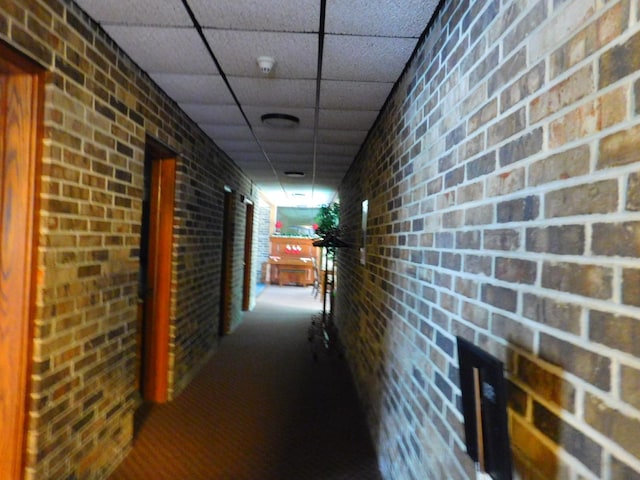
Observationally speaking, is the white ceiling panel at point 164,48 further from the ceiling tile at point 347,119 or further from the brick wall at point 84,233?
the ceiling tile at point 347,119

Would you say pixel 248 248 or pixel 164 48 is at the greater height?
pixel 164 48

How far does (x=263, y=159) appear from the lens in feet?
15.2

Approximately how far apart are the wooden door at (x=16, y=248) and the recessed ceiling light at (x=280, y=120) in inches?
64.2

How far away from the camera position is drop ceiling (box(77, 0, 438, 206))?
1624mm

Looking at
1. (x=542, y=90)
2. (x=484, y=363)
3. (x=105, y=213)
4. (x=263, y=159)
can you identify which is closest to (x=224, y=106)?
(x=105, y=213)

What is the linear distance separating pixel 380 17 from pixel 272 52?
1.99ft

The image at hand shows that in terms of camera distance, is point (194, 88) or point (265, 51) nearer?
point (265, 51)

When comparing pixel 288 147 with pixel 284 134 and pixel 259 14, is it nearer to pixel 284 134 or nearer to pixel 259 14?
pixel 284 134

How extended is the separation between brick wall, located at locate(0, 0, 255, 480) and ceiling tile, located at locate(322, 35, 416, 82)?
1143 mm

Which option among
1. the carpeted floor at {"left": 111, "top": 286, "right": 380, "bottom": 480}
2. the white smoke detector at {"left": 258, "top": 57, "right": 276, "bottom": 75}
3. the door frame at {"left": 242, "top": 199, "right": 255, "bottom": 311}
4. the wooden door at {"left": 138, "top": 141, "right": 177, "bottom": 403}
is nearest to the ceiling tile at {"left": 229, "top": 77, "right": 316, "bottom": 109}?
the white smoke detector at {"left": 258, "top": 57, "right": 276, "bottom": 75}

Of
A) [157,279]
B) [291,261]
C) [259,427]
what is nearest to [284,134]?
[157,279]

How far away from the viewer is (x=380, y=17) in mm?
1631

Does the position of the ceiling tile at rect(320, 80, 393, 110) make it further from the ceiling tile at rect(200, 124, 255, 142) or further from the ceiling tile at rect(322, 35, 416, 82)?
the ceiling tile at rect(200, 124, 255, 142)

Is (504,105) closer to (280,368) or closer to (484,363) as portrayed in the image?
(484,363)
